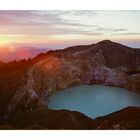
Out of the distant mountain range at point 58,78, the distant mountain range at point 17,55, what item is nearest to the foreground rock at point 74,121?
the distant mountain range at point 58,78

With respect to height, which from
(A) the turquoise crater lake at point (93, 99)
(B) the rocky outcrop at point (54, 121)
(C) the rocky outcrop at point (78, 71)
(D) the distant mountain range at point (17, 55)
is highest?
(D) the distant mountain range at point (17, 55)

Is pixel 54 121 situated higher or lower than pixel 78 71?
lower

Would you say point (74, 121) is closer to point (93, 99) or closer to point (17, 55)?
point (93, 99)

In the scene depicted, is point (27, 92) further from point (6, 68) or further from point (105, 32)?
Result: point (105, 32)

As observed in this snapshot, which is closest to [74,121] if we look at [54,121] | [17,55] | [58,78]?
[54,121]

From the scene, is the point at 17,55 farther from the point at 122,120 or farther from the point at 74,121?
the point at 122,120

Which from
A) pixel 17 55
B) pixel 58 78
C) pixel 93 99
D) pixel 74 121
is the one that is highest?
pixel 17 55

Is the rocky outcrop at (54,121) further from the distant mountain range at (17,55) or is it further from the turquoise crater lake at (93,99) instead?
the distant mountain range at (17,55)

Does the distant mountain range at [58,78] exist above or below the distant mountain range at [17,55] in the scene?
below
